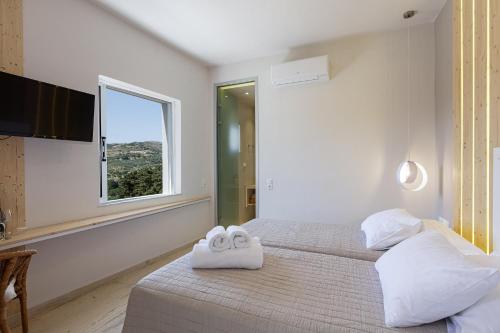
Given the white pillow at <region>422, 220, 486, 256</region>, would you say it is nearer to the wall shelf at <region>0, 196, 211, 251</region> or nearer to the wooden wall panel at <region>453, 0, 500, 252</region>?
the wooden wall panel at <region>453, 0, 500, 252</region>

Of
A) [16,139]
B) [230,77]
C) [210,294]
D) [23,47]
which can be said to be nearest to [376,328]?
[210,294]

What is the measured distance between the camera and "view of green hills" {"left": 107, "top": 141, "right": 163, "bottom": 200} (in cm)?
281

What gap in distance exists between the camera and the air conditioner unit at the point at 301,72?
10.3 feet

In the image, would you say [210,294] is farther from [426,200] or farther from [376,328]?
[426,200]

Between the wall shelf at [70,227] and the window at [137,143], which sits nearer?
the wall shelf at [70,227]

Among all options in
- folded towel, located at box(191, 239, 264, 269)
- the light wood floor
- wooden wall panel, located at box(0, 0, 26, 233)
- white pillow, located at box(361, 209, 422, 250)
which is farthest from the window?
white pillow, located at box(361, 209, 422, 250)

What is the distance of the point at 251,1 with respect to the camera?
2.42 meters

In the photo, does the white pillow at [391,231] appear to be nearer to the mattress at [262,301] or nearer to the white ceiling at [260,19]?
the mattress at [262,301]

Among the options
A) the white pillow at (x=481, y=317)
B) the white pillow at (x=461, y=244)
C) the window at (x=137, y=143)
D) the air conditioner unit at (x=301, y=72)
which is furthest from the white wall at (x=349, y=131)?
the white pillow at (x=481, y=317)

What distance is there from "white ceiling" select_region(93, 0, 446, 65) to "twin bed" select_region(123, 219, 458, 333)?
7.71 feet

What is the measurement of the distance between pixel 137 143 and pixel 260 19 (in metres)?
2.03

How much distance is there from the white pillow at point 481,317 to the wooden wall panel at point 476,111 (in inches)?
31.3

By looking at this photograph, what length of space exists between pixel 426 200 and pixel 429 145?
624 millimetres

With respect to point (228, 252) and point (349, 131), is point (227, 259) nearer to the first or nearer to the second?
point (228, 252)
